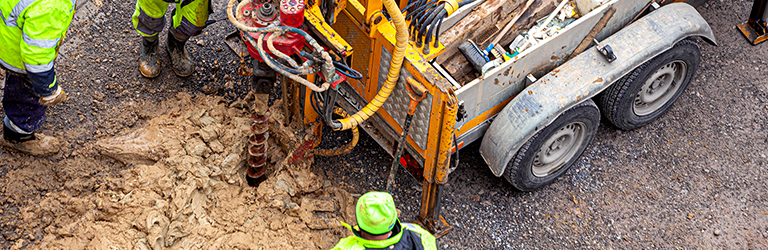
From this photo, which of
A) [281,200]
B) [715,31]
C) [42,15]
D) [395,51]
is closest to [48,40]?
[42,15]

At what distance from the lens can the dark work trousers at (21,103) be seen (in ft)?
15.6

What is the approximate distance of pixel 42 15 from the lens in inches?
166

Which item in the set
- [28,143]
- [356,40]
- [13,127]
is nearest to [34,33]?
[13,127]

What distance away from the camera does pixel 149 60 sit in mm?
5887

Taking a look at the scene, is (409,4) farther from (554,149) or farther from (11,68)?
(11,68)

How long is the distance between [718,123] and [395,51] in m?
3.55

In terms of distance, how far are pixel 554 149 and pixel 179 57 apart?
3.31 metres

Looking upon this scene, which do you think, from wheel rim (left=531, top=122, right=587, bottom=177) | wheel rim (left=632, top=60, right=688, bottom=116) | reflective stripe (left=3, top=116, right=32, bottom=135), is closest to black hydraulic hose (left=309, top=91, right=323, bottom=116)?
wheel rim (left=531, top=122, right=587, bottom=177)

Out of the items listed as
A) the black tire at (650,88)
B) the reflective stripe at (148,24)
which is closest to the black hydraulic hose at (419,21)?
the black tire at (650,88)

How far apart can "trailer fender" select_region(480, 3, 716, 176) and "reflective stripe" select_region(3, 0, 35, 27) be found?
3.18 m

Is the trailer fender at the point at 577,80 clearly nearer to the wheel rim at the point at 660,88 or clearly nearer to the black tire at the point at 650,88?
the black tire at the point at 650,88

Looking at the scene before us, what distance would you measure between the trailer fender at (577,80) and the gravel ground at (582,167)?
720 mm

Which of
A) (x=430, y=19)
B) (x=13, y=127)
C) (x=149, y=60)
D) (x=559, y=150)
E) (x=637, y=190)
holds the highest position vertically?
(x=430, y=19)

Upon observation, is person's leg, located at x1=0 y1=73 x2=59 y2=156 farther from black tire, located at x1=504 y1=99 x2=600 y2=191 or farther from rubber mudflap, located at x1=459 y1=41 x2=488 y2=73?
black tire, located at x1=504 y1=99 x2=600 y2=191
